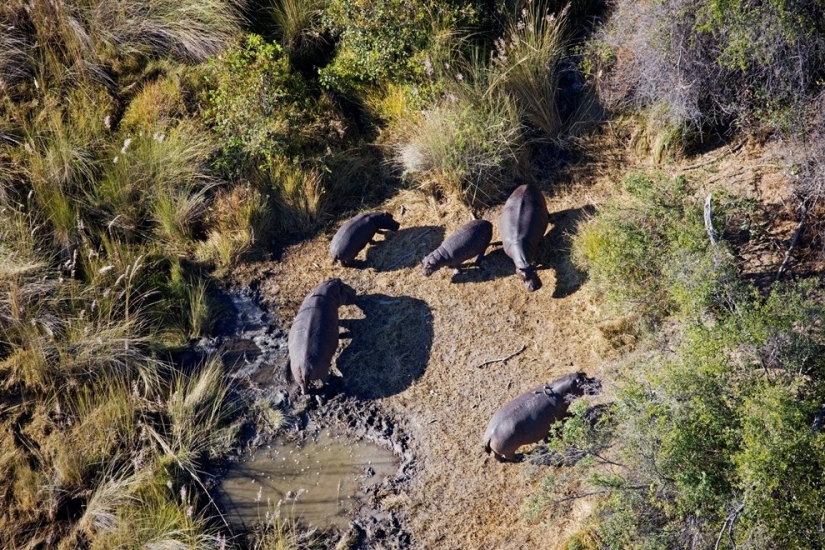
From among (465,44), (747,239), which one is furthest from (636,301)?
(465,44)

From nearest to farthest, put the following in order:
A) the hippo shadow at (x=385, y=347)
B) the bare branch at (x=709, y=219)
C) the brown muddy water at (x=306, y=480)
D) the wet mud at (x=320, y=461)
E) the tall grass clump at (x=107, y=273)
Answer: the wet mud at (x=320, y=461) → the brown muddy water at (x=306, y=480) → the tall grass clump at (x=107, y=273) → the bare branch at (x=709, y=219) → the hippo shadow at (x=385, y=347)

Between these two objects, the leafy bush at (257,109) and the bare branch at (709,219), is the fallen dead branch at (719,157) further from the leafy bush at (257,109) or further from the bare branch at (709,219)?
the leafy bush at (257,109)

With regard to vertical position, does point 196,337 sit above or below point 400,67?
below

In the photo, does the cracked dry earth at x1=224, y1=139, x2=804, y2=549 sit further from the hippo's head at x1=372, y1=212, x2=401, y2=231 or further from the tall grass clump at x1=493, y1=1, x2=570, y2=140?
the tall grass clump at x1=493, y1=1, x2=570, y2=140

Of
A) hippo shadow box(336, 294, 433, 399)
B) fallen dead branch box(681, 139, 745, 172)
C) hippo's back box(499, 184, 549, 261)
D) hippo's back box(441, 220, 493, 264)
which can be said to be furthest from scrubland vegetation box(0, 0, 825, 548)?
hippo shadow box(336, 294, 433, 399)

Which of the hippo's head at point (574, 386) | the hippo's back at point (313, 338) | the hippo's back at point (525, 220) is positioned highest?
the hippo's back at point (525, 220)

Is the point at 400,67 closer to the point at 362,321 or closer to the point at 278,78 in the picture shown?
the point at 278,78

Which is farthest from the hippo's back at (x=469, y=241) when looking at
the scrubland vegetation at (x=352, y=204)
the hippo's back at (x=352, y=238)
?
the hippo's back at (x=352, y=238)
